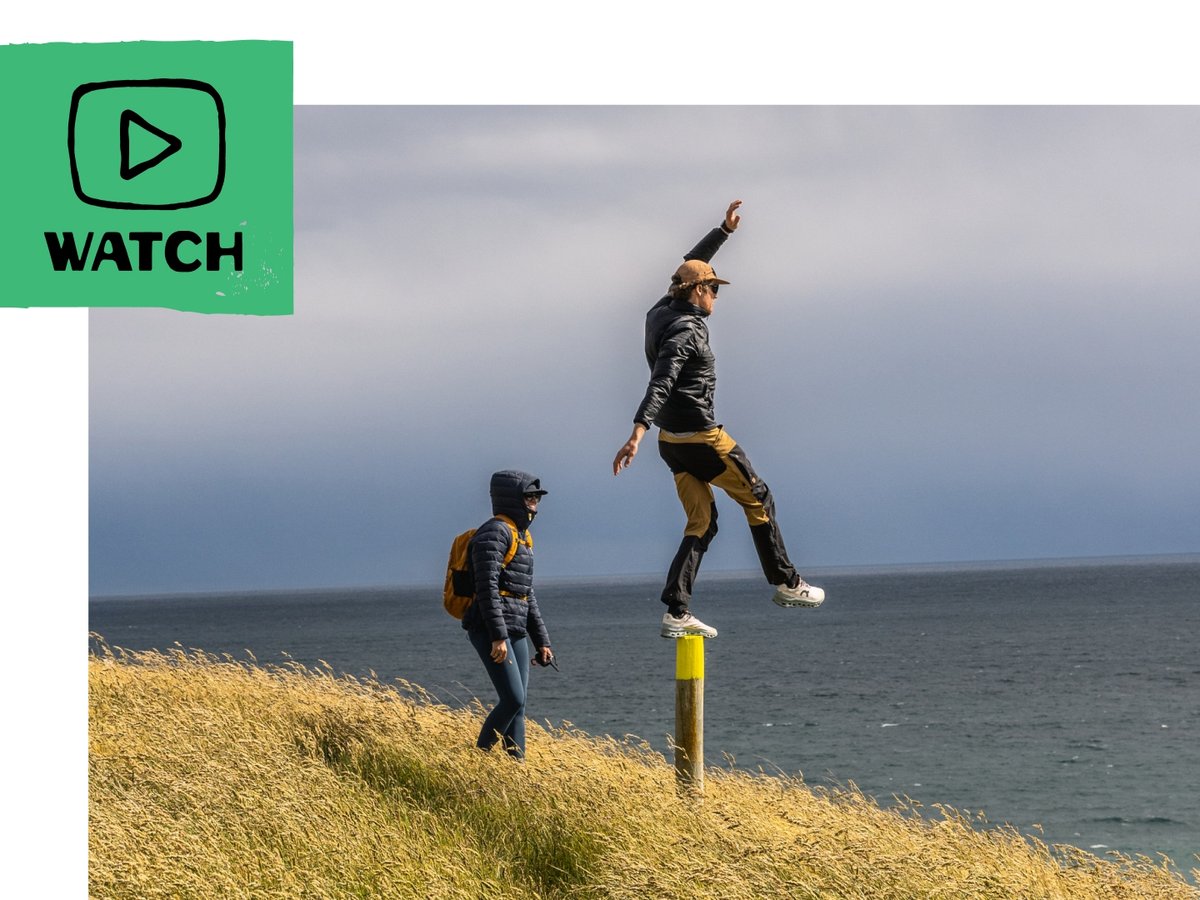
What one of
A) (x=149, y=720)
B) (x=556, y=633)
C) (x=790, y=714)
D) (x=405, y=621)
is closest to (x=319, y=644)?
(x=556, y=633)

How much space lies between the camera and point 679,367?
24.6 ft

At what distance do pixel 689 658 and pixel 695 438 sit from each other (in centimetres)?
191

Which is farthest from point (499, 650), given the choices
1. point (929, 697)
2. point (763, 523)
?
point (929, 697)

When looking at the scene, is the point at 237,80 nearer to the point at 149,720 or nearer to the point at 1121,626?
the point at 149,720

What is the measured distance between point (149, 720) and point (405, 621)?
6386 inches

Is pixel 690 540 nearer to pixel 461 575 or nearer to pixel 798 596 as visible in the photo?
pixel 798 596

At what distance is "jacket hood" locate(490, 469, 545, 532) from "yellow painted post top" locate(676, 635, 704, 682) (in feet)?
5.05

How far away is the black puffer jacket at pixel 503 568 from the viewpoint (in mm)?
9219

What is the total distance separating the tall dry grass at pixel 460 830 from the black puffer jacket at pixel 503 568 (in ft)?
3.51

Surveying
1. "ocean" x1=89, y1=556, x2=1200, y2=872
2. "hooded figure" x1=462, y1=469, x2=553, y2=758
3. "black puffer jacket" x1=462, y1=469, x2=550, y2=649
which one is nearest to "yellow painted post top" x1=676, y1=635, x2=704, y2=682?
"hooded figure" x1=462, y1=469, x2=553, y2=758

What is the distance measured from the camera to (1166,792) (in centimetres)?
4269

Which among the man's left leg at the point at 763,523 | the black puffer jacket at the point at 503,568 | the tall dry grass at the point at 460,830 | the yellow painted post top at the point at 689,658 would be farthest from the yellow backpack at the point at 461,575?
the man's left leg at the point at 763,523

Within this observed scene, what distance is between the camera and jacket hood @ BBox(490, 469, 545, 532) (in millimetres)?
9367

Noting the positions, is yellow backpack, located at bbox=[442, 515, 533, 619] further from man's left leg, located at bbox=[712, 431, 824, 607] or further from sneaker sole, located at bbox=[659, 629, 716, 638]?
man's left leg, located at bbox=[712, 431, 824, 607]
